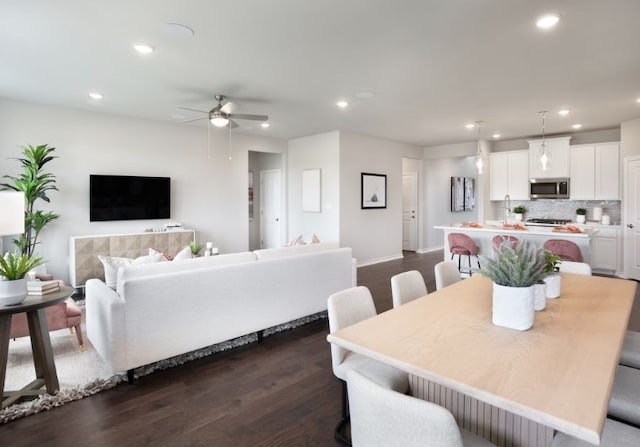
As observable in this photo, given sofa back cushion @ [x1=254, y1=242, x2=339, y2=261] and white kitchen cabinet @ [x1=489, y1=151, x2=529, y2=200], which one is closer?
sofa back cushion @ [x1=254, y1=242, x2=339, y2=261]

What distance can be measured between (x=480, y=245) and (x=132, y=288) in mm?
5258

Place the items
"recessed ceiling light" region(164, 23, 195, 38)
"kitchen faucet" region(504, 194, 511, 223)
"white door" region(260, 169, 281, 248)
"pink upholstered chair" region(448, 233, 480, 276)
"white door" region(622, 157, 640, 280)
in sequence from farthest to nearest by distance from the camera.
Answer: "white door" region(260, 169, 281, 248)
"kitchen faucet" region(504, 194, 511, 223)
"white door" region(622, 157, 640, 280)
"pink upholstered chair" region(448, 233, 480, 276)
"recessed ceiling light" region(164, 23, 195, 38)

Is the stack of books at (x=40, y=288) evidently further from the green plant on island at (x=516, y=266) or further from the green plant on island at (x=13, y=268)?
the green plant on island at (x=516, y=266)

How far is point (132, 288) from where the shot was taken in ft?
8.83

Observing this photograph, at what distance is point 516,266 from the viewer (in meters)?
1.64

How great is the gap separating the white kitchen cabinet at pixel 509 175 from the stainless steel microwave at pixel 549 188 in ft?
0.40

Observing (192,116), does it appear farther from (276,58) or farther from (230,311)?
(230,311)

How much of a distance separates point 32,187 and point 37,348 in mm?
3022

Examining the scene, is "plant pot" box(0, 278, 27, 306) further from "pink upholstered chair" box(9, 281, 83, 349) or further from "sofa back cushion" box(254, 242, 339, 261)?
"sofa back cushion" box(254, 242, 339, 261)

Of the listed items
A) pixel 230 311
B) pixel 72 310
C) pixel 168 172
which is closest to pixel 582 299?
pixel 230 311

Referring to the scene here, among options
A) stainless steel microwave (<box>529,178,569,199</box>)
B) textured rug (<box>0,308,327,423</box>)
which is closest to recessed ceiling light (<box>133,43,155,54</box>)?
textured rug (<box>0,308,327,423</box>)

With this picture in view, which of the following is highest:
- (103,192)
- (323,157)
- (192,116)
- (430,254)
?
(192,116)

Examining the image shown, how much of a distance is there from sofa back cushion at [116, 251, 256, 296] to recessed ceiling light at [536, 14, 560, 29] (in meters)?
3.02

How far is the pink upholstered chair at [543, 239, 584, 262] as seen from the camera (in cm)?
484
